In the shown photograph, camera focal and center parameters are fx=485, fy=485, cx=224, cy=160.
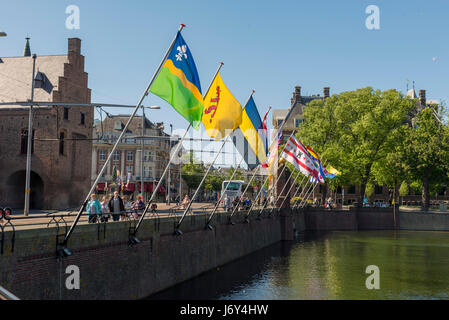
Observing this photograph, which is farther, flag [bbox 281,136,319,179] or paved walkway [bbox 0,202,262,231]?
flag [bbox 281,136,319,179]

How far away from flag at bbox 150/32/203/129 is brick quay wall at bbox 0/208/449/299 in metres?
5.19

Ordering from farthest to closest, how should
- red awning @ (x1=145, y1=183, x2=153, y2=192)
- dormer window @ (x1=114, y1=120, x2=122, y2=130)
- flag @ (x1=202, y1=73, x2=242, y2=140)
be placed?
1. dormer window @ (x1=114, y1=120, x2=122, y2=130)
2. red awning @ (x1=145, y1=183, x2=153, y2=192)
3. flag @ (x1=202, y1=73, x2=242, y2=140)

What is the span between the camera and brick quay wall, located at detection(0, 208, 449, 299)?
45.2 ft

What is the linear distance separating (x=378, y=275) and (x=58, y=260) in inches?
873

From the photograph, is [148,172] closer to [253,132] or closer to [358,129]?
[358,129]

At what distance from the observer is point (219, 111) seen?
79.5 feet

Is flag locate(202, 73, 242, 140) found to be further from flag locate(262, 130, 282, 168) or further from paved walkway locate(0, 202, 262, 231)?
flag locate(262, 130, 282, 168)

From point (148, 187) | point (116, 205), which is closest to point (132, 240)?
point (116, 205)

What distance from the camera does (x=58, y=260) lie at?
15.1 metres

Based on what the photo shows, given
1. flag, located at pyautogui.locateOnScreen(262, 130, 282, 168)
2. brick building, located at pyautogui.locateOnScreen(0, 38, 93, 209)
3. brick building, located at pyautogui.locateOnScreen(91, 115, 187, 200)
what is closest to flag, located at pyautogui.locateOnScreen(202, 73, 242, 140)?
flag, located at pyautogui.locateOnScreen(262, 130, 282, 168)

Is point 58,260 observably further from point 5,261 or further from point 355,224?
point 355,224

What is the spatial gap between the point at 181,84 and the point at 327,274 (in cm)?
1834

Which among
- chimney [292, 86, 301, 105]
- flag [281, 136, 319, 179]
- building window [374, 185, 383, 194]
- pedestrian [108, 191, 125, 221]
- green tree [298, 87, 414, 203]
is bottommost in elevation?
pedestrian [108, 191, 125, 221]

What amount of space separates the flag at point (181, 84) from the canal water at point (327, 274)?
8509mm
